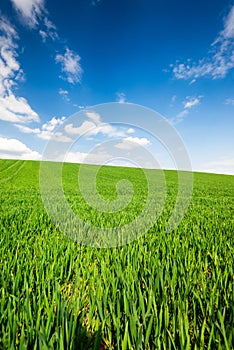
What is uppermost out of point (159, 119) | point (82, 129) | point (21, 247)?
point (159, 119)

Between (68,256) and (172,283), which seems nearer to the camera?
(172,283)

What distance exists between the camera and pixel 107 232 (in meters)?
4.45

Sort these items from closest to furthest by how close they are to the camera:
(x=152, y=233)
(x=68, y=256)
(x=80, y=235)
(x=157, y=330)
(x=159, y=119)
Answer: (x=157, y=330)
(x=68, y=256)
(x=80, y=235)
(x=152, y=233)
(x=159, y=119)

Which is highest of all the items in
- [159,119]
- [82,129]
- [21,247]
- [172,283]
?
[159,119]

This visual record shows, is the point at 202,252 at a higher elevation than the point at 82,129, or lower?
lower

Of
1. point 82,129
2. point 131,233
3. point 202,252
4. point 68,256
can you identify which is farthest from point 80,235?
point 82,129

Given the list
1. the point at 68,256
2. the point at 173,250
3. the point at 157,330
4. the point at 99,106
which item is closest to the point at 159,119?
the point at 99,106

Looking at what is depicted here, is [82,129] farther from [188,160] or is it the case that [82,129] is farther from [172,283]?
[172,283]

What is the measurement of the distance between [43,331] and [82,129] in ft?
14.7

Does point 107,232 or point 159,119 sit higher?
point 159,119

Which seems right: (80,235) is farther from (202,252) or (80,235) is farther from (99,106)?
(99,106)

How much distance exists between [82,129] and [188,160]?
2553 mm

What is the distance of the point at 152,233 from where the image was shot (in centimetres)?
455

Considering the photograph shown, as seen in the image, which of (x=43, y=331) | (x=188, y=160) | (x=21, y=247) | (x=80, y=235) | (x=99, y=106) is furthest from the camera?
(x=99, y=106)
